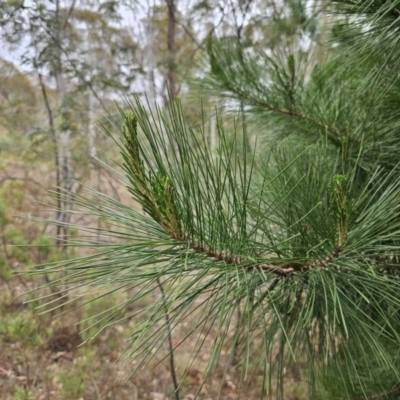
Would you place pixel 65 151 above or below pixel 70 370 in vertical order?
above

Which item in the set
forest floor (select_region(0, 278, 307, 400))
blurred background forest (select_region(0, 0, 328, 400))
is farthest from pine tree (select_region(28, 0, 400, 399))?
forest floor (select_region(0, 278, 307, 400))

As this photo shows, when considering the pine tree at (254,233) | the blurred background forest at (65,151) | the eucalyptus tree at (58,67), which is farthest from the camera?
the eucalyptus tree at (58,67)

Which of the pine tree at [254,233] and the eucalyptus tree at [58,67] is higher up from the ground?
the eucalyptus tree at [58,67]

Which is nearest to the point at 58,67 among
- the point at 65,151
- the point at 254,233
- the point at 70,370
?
the point at 65,151

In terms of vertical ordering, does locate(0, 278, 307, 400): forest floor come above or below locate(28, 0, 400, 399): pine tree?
below

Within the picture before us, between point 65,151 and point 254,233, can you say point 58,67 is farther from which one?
point 254,233

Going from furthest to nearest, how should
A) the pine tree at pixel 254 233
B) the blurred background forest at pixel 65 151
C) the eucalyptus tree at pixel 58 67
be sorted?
the eucalyptus tree at pixel 58 67 → the blurred background forest at pixel 65 151 → the pine tree at pixel 254 233

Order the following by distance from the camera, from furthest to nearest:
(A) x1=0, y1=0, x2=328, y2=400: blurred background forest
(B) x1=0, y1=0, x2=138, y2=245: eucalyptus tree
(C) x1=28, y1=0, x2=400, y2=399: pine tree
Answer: (B) x1=0, y1=0, x2=138, y2=245: eucalyptus tree < (A) x1=0, y1=0, x2=328, y2=400: blurred background forest < (C) x1=28, y1=0, x2=400, y2=399: pine tree

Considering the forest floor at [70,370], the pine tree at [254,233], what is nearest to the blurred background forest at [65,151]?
the forest floor at [70,370]

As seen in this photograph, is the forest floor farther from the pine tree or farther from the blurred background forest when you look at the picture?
the pine tree

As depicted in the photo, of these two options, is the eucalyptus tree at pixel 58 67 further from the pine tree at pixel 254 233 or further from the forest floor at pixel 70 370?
the pine tree at pixel 254 233

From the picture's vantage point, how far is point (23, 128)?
3.40m

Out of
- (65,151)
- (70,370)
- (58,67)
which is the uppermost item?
(58,67)

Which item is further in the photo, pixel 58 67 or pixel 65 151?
pixel 65 151
